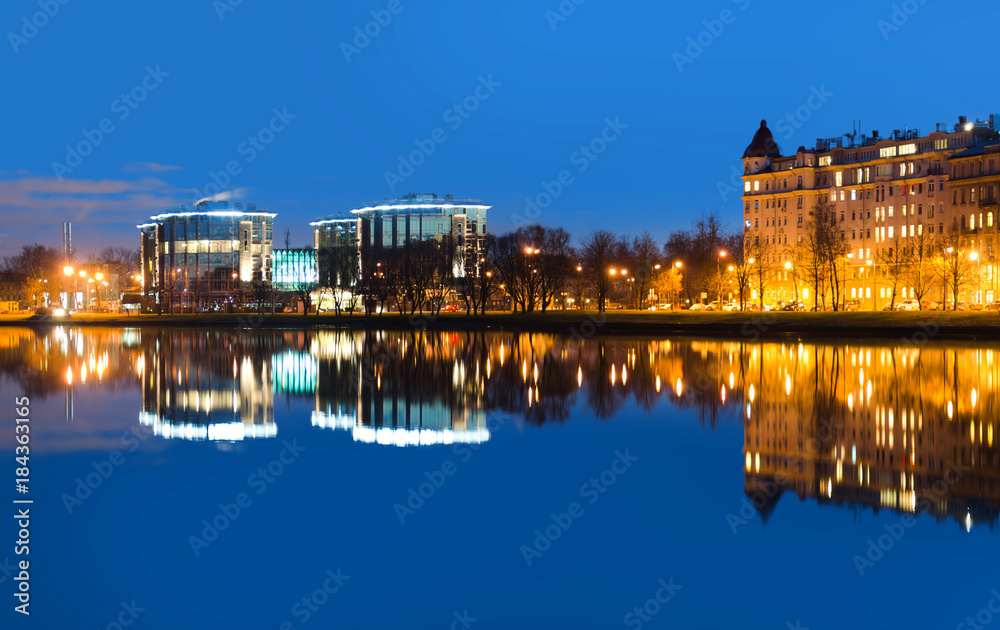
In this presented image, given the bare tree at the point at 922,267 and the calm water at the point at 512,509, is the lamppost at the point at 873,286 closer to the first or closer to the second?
the bare tree at the point at 922,267

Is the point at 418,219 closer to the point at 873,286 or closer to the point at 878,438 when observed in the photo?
the point at 873,286

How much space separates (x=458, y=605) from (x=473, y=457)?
7.13m

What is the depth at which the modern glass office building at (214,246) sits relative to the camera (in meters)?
174

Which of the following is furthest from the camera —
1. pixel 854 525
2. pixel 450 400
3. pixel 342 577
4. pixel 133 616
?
pixel 450 400

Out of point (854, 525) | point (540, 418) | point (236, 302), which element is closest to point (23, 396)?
point (540, 418)

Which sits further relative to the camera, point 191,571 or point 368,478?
point 368,478

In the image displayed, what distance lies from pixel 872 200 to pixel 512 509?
11394 centimetres

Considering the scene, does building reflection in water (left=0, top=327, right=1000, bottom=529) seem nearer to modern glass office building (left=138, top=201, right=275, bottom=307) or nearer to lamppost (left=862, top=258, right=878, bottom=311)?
lamppost (left=862, top=258, right=878, bottom=311)

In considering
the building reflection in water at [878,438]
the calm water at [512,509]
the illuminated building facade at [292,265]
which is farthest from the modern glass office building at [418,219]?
the calm water at [512,509]

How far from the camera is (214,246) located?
174 meters

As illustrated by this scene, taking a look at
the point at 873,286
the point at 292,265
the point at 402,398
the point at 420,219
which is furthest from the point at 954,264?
the point at 292,265

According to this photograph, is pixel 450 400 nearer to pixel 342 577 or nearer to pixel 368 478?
pixel 368 478

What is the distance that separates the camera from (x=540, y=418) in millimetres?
22000

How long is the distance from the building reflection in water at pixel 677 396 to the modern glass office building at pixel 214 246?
126 m
